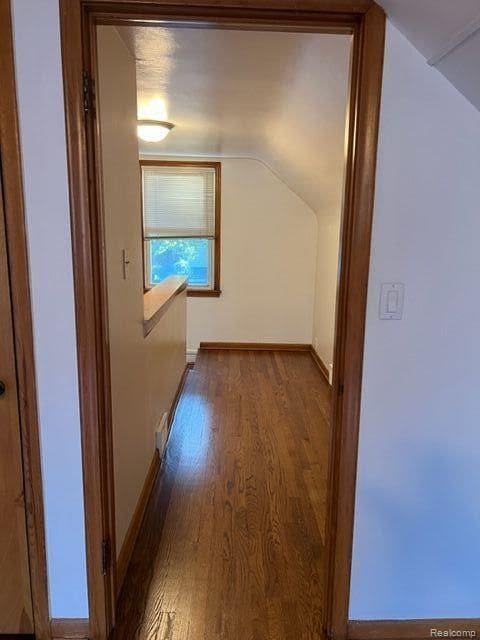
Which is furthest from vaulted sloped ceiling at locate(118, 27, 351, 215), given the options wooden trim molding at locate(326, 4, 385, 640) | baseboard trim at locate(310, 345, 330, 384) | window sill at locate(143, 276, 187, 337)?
baseboard trim at locate(310, 345, 330, 384)

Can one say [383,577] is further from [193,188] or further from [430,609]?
[193,188]

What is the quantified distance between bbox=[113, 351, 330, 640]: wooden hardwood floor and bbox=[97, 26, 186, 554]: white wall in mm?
223

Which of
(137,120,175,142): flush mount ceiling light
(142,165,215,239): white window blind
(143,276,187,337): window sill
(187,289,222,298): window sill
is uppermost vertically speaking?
(137,120,175,142): flush mount ceiling light

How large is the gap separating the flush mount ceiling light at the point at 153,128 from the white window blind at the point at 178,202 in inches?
62.2

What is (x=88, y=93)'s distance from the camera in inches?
51.1

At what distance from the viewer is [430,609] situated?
161 centimetres

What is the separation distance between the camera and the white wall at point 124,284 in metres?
1.61

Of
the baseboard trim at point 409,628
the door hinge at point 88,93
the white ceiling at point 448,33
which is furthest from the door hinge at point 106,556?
the white ceiling at point 448,33

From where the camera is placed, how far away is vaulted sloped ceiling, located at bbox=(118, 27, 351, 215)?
6.11 ft

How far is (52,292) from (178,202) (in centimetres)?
400

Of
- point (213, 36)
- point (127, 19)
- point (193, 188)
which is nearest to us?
point (127, 19)

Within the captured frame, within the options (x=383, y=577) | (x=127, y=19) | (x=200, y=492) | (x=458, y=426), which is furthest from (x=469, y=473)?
(x=127, y=19)

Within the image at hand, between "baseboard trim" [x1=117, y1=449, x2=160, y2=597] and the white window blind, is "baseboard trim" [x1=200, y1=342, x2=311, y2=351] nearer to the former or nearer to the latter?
the white window blind

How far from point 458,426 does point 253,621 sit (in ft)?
3.32
